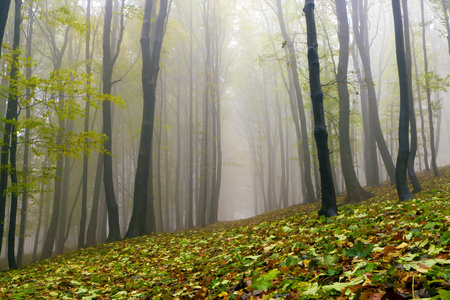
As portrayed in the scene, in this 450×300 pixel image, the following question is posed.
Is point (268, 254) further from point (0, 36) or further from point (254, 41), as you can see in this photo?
point (254, 41)

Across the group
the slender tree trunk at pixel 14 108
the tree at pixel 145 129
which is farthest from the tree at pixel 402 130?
the slender tree trunk at pixel 14 108

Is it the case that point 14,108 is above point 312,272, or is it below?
above

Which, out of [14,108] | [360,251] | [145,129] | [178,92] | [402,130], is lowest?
[360,251]

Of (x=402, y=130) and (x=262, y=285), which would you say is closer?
(x=262, y=285)

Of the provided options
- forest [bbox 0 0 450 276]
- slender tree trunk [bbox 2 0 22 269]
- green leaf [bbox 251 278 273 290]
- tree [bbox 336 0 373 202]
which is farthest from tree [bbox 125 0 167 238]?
green leaf [bbox 251 278 273 290]

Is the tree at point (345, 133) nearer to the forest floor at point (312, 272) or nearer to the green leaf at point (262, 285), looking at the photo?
the forest floor at point (312, 272)

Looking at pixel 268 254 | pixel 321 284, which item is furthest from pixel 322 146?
pixel 321 284

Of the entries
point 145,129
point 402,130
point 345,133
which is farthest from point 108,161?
point 402,130

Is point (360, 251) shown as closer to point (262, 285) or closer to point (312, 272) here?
point (312, 272)

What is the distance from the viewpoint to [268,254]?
2.80 m

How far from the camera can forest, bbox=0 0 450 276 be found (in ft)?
21.7

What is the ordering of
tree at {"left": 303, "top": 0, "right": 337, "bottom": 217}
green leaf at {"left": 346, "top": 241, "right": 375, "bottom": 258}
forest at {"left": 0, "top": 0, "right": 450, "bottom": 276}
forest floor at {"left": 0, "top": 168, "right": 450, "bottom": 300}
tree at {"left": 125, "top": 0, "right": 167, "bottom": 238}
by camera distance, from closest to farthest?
forest floor at {"left": 0, "top": 168, "right": 450, "bottom": 300}
green leaf at {"left": 346, "top": 241, "right": 375, "bottom": 258}
tree at {"left": 303, "top": 0, "right": 337, "bottom": 217}
forest at {"left": 0, "top": 0, "right": 450, "bottom": 276}
tree at {"left": 125, "top": 0, "right": 167, "bottom": 238}

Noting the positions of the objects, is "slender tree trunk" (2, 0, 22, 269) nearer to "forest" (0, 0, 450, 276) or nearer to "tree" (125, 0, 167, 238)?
"forest" (0, 0, 450, 276)

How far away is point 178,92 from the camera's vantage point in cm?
1741
